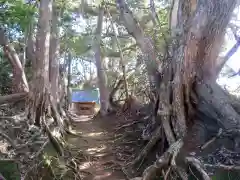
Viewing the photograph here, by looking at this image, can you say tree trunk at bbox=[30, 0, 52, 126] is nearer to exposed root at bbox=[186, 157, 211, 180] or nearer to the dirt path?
the dirt path

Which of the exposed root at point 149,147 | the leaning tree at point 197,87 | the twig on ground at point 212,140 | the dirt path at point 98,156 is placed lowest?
the dirt path at point 98,156

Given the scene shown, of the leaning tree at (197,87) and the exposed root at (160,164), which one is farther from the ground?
the leaning tree at (197,87)

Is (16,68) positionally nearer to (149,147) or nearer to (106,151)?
(106,151)

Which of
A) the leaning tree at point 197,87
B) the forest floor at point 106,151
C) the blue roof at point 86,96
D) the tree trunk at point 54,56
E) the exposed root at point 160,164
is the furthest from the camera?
the blue roof at point 86,96

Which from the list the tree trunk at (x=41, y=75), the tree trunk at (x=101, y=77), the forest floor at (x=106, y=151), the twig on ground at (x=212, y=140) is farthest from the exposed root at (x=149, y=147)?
the tree trunk at (x=101, y=77)

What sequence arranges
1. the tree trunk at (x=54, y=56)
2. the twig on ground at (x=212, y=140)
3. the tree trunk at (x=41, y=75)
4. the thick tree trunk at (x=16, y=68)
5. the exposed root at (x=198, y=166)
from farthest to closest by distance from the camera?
the tree trunk at (x=54, y=56), the thick tree trunk at (x=16, y=68), the tree trunk at (x=41, y=75), the twig on ground at (x=212, y=140), the exposed root at (x=198, y=166)

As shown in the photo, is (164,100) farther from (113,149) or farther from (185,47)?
(113,149)

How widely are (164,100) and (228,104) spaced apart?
107 centimetres

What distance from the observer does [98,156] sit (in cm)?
654

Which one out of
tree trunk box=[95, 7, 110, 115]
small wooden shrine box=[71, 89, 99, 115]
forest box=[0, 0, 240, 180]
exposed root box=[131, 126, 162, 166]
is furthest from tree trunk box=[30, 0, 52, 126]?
small wooden shrine box=[71, 89, 99, 115]

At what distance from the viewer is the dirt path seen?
222 inches

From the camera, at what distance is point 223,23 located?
520 cm

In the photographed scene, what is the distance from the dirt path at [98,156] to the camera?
564 cm

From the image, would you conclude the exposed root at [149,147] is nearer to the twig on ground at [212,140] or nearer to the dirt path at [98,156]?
the dirt path at [98,156]
